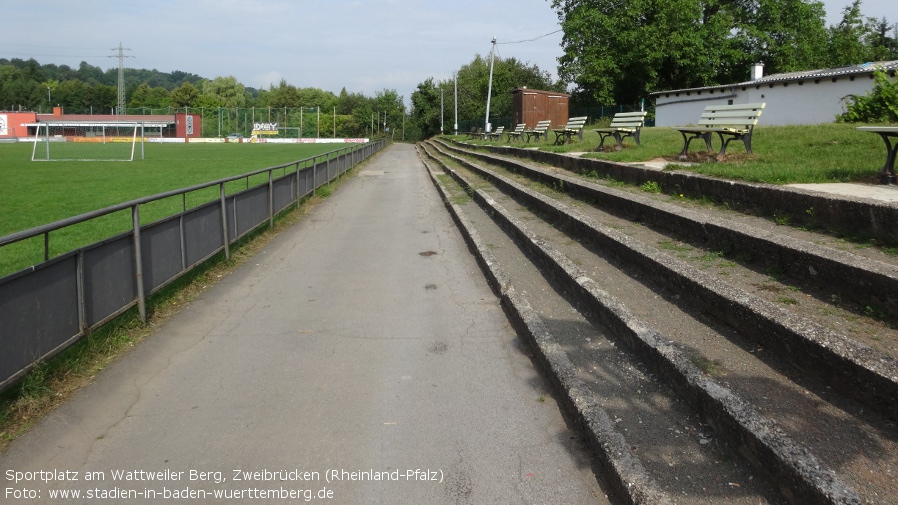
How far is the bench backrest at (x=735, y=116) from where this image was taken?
1002cm

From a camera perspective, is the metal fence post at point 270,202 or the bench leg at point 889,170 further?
the metal fence post at point 270,202

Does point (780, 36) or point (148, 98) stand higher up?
point (148, 98)

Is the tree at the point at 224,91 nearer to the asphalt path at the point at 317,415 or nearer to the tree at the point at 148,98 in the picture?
the tree at the point at 148,98

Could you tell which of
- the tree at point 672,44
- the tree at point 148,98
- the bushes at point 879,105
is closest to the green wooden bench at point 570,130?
the bushes at point 879,105

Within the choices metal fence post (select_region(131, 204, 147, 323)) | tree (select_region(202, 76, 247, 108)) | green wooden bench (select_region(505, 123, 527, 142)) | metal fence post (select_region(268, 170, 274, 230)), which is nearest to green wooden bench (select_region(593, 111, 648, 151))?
metal fence post (select_region(268, 170, 274, 230))

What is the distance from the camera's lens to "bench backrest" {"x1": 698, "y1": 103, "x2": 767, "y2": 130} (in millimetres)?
10023

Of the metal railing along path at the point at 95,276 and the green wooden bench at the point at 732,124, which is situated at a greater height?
the green wooden bench at the point at 732,124

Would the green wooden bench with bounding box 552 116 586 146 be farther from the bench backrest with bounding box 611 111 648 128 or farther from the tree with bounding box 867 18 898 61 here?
the tree with bounding box 867 18 898 61

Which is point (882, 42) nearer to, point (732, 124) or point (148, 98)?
point (732, 124)

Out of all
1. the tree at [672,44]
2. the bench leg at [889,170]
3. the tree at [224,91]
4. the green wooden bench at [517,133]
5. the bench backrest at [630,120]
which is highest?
the tree at [224,91]

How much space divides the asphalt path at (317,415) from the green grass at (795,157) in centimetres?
360

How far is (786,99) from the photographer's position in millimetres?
28875

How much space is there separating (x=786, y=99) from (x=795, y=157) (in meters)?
21.6

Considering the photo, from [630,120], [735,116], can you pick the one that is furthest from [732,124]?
[630,120]
